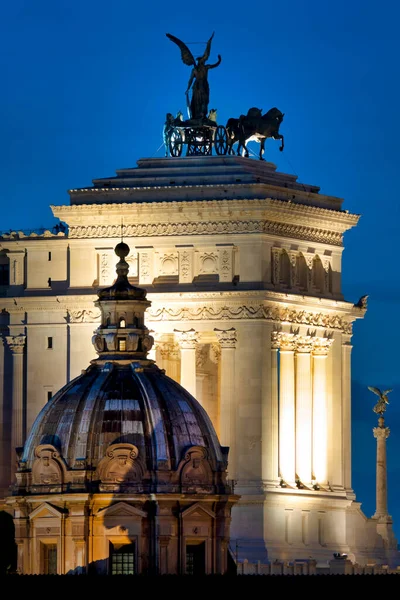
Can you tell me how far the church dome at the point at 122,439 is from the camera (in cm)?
14275

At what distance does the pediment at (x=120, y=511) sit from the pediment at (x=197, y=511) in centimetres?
167

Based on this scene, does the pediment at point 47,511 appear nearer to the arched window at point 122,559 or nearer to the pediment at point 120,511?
the pediment at point 120,511

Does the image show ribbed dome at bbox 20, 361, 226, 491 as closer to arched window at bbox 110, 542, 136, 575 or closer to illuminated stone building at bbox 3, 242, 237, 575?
illuminated stone building at bbox 3, 242, 237, 575

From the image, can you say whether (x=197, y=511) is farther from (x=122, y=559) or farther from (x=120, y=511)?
(x=122, y=559)

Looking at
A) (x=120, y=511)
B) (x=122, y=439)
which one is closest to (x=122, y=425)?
(x=122, y=439)

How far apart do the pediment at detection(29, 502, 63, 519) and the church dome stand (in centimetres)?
59

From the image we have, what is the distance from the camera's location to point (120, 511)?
143 meters

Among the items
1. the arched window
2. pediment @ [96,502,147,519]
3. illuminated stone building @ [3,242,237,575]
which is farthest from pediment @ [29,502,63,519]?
the arched window

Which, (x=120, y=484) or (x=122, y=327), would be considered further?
(x=122, y=327)

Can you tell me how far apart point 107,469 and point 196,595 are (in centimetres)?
556

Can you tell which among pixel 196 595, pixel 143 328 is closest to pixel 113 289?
pixel 143 328

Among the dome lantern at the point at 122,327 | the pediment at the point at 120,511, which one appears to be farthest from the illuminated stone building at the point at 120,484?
the dome lantern at the point at 122,327

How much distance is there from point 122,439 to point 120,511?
257 cm

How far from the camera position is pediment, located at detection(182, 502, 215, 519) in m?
144
